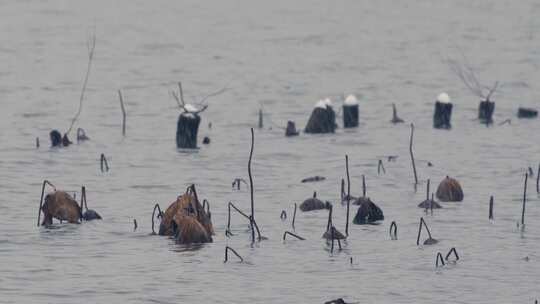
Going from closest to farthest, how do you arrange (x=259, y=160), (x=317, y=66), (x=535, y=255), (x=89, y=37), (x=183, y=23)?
(x=535, y=255), (x=259, y=160), (x=317, y=66), (x=89, y=37), (x=183, y=23)

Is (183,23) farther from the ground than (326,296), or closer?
farther from the ground

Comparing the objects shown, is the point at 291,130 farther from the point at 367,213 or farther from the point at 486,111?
the point at 367,213

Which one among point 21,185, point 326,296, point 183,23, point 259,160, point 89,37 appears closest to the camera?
point 326,296

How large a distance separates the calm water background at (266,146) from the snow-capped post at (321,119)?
2.13 ft

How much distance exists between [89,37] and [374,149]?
28.2 metres

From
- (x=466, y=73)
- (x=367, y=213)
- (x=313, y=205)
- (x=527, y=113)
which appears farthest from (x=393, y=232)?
(x=466, y=73)

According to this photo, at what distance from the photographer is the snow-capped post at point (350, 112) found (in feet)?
152

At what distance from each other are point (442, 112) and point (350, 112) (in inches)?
107

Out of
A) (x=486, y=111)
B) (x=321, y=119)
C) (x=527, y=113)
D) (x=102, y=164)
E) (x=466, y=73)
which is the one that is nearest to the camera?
(x=102, y=164)

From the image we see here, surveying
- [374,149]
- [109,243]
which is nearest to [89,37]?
[374,149]

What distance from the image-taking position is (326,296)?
2541 centimetres

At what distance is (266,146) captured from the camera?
43188mm

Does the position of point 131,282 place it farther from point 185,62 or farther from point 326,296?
point 185,62

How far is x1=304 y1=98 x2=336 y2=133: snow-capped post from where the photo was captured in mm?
44781
